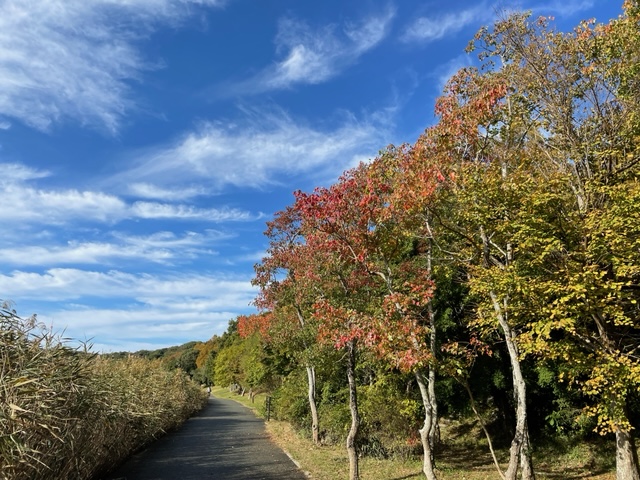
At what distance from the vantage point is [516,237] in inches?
316

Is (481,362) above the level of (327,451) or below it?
above

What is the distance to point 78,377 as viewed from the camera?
6.86m

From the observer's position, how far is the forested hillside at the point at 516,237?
7.87 m

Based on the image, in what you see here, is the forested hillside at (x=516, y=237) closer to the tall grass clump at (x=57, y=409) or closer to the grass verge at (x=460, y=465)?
the grass verge at (x=460, y=465)

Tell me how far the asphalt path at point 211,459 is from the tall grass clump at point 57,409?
1.05 meters

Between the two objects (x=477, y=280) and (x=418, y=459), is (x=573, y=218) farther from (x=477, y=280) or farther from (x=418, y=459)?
(x=418, y=459)

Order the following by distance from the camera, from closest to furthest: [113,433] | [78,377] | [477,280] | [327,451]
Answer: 1. [78,377]
2. [477,280]
3. [113,433]
4. [327,451]

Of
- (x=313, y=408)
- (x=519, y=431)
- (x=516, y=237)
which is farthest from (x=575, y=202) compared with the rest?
(x=313, y=408)

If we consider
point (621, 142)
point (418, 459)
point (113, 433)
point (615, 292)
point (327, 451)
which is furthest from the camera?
Result: point (327, 451)

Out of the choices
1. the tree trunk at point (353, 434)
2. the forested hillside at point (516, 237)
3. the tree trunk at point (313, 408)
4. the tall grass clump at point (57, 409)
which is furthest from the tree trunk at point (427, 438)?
the tree trunk at point (313, 408)

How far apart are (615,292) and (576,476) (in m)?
6.67

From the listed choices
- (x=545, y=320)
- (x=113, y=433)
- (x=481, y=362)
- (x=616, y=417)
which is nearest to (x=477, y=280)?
(x=545, y=320)

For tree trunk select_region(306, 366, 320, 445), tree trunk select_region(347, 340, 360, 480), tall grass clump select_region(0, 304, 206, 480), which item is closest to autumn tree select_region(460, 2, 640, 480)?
tree trunk select_region(347, 340, 360, 480)

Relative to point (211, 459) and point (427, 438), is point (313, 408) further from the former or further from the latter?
point (427, 438)
